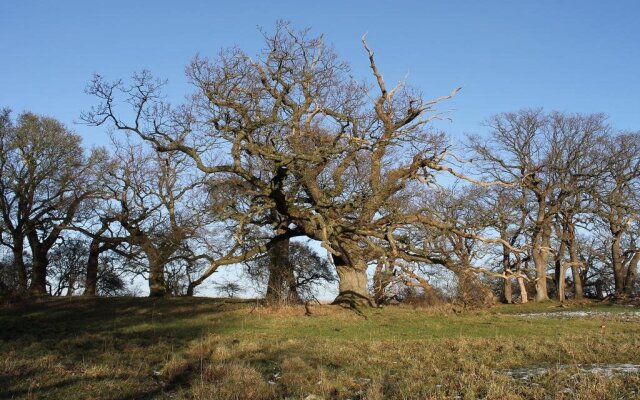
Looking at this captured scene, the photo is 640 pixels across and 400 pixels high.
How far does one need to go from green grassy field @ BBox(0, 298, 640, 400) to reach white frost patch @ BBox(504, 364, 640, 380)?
0.68 ft

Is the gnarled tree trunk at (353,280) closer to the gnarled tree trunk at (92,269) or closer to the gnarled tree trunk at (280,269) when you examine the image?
the gnarled tree trunk at (280,269)

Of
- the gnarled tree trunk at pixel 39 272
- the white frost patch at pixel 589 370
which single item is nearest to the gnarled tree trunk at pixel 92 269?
the gnarled tree trunk at pixel 39 272

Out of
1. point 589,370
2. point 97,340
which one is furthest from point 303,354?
point 97,340

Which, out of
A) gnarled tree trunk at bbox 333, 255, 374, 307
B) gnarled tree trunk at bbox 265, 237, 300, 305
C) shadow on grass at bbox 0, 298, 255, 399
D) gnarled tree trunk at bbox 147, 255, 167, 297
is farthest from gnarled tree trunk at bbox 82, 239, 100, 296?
gnarled tree trunk at bbox 333, 255, 374, 307

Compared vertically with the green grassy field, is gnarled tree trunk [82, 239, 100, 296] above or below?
above

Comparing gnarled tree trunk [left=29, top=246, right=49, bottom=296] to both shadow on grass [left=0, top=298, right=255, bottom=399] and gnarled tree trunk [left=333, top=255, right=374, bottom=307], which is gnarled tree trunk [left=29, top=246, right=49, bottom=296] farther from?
gnarled tree trunk [left=333, top=255, right=374, bottom=307]

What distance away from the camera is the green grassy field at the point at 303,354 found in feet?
24.2

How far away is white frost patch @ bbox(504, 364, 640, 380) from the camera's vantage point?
8.27 meters

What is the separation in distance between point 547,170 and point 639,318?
60.5ft

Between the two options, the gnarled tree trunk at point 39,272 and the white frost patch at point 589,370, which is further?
the gnarled tree trunk at point 39,272

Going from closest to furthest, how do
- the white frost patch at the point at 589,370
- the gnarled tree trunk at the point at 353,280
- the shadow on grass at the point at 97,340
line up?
the shadow on grass at the point at 97,340 → the white frost patch at the point at 589,370 → the gnarled tree trunk at the point at 353,280

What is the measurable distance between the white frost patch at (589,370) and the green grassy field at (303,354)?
0.68ft

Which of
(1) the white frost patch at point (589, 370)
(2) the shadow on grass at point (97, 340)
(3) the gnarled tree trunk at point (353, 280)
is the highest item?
(3) the gnarled tree trunk at point (353, 280)

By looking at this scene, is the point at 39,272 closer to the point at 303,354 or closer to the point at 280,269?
the point at 280,269
